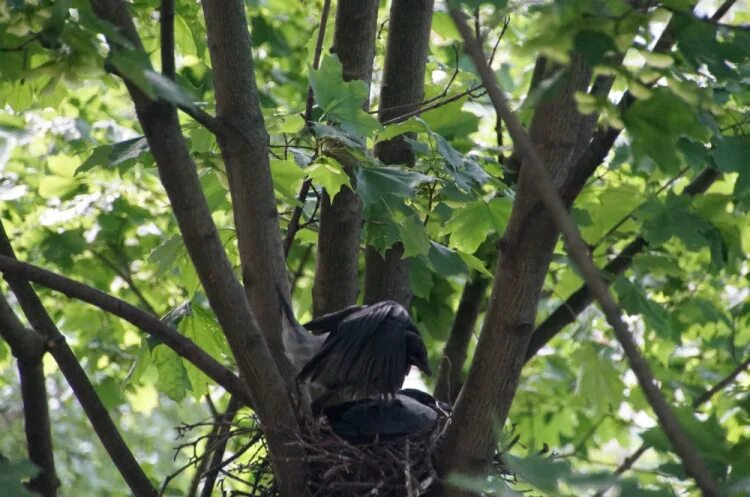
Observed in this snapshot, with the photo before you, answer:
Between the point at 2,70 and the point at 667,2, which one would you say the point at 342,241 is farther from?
the point at 667,2

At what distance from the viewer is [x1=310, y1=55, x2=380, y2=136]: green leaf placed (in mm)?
2021

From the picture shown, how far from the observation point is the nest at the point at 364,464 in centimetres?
181

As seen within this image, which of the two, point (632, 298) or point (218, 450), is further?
point (632, 298)

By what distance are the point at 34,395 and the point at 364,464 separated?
0.79m

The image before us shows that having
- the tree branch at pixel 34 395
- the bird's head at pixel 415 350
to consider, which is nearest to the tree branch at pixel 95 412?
the tree branch at pixel 34 395

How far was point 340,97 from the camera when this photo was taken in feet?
6.69

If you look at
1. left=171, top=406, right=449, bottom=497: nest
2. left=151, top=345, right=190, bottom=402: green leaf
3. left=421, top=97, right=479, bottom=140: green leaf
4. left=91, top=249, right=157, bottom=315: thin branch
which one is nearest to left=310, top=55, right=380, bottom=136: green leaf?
left=421, top=97, right=479, bottom=140: green leaf

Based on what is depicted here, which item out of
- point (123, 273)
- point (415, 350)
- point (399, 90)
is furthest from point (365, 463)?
point (123, 273)

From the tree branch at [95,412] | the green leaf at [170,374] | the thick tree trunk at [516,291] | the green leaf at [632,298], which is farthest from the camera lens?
the green leaf at [632,298]

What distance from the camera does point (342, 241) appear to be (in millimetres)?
2258

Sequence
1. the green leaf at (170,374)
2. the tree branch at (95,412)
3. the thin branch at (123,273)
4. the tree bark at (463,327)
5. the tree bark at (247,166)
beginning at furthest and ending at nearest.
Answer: the thin branch at (123,273)
the tree bark at (463,327)
the green leaf at (170,374)
the tree branch at (95,412)
the tree bark at (247,166)

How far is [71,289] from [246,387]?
1.14 ft

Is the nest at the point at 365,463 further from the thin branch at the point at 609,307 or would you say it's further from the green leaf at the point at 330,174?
the thin branch at the point at 609,307

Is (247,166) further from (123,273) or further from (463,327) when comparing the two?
(123,273)
